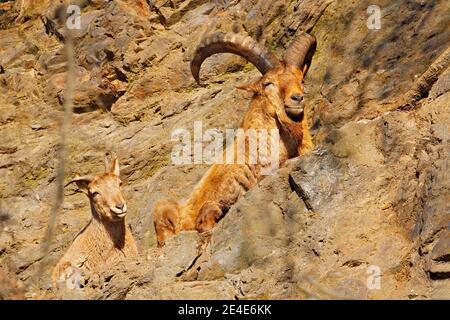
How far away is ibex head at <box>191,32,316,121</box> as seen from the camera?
1183cm

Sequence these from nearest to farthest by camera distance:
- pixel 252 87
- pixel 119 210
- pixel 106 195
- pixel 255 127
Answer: pixel 119 210, pixel 106 195, pixel 255 127, pixel 252 87

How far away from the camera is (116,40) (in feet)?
52.6

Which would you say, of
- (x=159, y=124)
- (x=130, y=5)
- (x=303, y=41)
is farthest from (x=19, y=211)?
(x=303, y=41)

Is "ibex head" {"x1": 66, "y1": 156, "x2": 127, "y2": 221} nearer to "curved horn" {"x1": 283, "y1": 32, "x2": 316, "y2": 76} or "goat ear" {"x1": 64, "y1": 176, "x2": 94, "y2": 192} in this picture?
"goat ear" {"x1": 64, "y1": 176, "x2": 94, "y2": 192}

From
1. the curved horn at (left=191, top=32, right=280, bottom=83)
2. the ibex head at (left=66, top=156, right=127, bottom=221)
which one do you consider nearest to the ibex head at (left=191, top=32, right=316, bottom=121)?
the curved horn at (left=191, top=32, right=280, bottom=83)

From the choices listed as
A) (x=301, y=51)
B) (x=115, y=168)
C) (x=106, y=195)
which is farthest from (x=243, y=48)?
(x=106, y=195)

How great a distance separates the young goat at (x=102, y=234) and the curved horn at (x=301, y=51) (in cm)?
254

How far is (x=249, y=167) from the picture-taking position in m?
11.6

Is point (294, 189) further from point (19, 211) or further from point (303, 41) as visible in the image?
point (19, 211)

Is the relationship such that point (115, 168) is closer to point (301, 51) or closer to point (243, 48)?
point (243, 48)

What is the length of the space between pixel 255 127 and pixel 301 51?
1.13 metres

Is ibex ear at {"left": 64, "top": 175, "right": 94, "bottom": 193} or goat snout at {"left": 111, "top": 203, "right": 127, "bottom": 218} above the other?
ibex ear at {"left": 64, "top": 175, "right": 94, "bottom": 193}

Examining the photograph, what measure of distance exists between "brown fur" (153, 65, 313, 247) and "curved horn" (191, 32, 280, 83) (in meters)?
0.15

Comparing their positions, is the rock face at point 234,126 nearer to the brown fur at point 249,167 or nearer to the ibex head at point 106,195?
the brown fur at point 249,167
